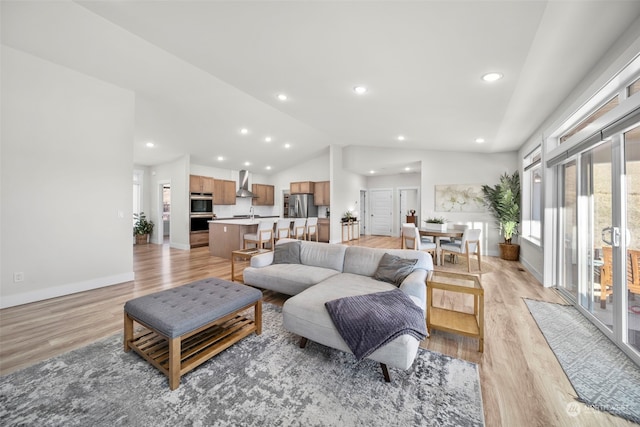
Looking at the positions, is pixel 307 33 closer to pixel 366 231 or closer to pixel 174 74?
pixel 174 74

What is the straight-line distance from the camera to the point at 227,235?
586cm

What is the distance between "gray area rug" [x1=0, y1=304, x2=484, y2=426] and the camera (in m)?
1.40

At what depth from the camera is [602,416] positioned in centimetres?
144

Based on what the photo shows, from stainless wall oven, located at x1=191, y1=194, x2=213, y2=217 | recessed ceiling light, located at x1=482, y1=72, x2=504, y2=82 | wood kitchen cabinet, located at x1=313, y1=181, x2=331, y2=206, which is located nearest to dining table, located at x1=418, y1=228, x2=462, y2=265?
recessed ceiling light, located at x1=482, y1=72, x2=504, y2=82

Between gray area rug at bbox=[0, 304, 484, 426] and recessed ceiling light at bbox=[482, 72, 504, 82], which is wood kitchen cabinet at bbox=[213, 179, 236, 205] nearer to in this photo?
gray area rug at bbox=[0, 304, 484, 426]

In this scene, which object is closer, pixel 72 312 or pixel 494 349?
pixel 494 349

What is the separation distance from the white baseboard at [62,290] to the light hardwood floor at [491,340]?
0.11 m

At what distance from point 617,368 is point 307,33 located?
3.69m

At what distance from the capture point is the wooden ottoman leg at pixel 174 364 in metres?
1.61

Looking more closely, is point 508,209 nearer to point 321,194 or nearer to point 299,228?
point 299,228

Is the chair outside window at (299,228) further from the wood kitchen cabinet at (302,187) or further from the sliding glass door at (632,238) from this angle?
the sliding glass door at (632,238)

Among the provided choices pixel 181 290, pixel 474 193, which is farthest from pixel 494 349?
pixel 474 193

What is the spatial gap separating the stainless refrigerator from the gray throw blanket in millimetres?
6506

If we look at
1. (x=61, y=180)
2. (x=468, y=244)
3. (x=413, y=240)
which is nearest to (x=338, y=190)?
(x=413, y=240)
